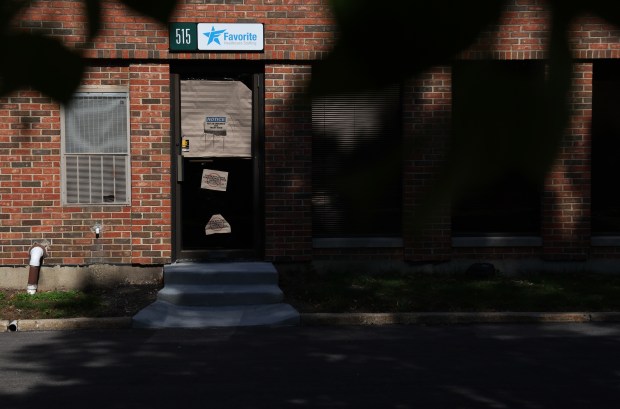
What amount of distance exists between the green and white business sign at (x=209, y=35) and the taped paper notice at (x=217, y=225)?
33.9 feet

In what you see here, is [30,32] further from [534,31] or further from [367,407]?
[367,407]

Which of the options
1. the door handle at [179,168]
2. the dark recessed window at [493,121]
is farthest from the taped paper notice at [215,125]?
the dark recessed window at [493,121]

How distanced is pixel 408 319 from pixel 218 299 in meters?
2.17

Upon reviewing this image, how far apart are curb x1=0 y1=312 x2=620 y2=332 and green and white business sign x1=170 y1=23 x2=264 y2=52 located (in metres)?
8.13

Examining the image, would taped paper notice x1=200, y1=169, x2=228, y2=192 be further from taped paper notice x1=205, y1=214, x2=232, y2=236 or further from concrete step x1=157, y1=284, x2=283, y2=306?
concrete step x1=157, y1=284, x2=283, y2=306

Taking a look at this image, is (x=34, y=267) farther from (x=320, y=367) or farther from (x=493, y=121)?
A: (x=493, y=121)

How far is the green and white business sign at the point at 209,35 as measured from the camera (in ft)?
4.09

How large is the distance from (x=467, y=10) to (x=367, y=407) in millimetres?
5607

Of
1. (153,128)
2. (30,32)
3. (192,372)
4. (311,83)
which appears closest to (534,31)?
(311,83)

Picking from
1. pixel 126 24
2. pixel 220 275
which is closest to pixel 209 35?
pixel 126 24

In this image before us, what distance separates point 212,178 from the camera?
1227 cm

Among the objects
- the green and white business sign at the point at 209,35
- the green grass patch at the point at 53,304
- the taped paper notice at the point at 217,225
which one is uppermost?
the green and white business sign at the point at 209,35

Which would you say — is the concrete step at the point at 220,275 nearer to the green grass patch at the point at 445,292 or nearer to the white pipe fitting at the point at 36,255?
the green grass patch at the point at 445,292

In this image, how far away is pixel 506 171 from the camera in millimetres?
1101
